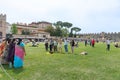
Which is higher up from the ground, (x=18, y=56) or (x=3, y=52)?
(x=3, y=52)

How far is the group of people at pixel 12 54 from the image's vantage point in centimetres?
1664

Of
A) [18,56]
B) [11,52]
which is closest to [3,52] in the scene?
[11,52]

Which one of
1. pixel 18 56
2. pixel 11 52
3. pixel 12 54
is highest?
pixel 11 52

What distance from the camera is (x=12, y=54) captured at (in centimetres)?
1680

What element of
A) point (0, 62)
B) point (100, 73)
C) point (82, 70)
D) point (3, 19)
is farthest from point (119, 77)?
point (3, 19)

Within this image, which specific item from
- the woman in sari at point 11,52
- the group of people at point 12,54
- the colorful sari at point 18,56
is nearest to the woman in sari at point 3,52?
the group of people at point 12,54

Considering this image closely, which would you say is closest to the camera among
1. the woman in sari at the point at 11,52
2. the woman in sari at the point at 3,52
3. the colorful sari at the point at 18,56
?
the colorful sari at the point at 18,56

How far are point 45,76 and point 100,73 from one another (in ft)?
10.4

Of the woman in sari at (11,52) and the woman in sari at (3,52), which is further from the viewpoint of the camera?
the woman in sari at (3,52)

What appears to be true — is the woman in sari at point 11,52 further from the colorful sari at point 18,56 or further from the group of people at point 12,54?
the colorful sari at point 18,56

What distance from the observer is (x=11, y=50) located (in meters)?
16.9

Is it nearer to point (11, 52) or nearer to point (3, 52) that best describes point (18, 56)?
point (11, 52)

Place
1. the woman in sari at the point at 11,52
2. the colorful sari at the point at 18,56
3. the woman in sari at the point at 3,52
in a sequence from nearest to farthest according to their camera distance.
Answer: the colorful sari at the point at 18,56, the woman in sari at the point at 11,52, the woman in sari at the point at 3,52

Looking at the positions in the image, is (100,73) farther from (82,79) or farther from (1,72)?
(1,72)
